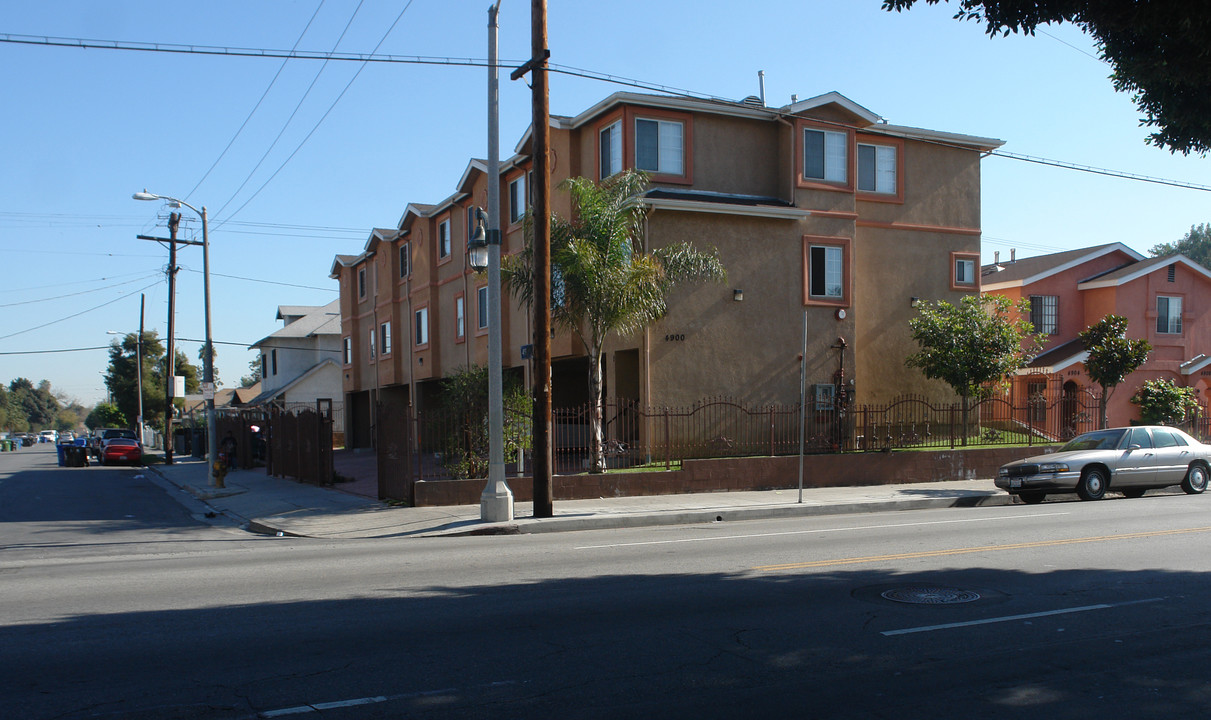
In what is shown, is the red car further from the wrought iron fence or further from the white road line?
the white road line

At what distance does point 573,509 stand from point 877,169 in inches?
563

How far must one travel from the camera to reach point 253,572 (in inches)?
423

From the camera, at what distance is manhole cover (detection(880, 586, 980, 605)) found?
848cm

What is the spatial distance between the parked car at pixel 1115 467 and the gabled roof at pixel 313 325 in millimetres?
40728

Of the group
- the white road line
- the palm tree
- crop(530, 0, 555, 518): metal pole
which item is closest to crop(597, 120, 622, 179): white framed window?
the palm tree

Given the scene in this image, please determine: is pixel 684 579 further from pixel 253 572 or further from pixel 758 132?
pixel 758 132

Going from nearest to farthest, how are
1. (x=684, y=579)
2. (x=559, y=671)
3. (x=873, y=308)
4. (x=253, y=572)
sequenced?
(x=559, y=671), (x=684, y=579), (x=253, y=572), (x=873, y=308)

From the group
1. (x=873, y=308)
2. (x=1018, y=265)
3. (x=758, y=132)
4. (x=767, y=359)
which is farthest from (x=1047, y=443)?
(x=1018, y=265)

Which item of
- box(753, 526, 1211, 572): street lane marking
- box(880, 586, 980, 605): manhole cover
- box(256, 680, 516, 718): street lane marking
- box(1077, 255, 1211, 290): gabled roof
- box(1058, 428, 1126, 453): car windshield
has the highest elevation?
box(1077, 255, 1211, 290): gabled roof

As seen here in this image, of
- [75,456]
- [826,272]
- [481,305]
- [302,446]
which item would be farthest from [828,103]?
[75,456]

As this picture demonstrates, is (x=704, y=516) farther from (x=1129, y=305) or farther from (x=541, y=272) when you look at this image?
(x=1129, y=305)

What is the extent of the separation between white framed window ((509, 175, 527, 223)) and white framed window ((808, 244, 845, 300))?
8.12 m

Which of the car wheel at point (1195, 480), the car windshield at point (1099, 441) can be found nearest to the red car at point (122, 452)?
the car windshield at point (1099, 441)

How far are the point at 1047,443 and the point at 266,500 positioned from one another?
65.1 ft
